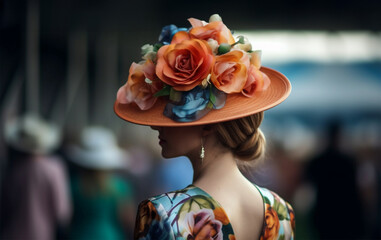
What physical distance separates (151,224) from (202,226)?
0.18 metres

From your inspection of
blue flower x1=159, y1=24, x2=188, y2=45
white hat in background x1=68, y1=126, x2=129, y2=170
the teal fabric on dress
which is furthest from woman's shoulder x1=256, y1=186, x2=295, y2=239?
white hat in background x1=68, y1=126, x2=129, y2=170

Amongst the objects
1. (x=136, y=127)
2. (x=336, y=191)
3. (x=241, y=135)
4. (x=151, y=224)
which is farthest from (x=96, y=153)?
(x=136, y=127)

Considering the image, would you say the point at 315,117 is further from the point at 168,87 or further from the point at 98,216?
the point at 168,87

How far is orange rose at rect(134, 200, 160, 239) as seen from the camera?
236 centimetres

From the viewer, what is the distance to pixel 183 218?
238 cm

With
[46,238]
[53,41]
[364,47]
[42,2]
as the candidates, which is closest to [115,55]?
[53,41]

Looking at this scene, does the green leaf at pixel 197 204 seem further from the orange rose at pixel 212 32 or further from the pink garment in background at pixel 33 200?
the pink garment in background at pixel 33 200

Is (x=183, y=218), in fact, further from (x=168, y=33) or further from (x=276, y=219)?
(x=168, y=33)

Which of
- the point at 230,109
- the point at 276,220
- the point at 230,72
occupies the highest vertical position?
the point at 230,72

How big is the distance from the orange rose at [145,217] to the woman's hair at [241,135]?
370 millimetres

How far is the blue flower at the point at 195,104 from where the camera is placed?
8.02 ft

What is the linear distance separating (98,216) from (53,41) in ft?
23.1

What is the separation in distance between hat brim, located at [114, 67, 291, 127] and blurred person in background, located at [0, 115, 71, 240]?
12.9ft

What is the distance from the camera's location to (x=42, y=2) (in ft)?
32.6
